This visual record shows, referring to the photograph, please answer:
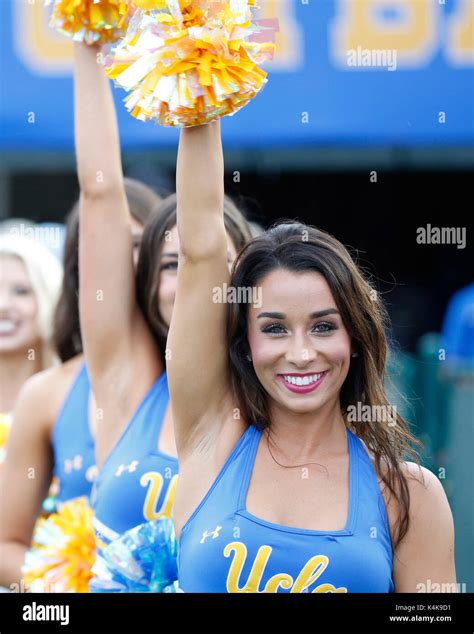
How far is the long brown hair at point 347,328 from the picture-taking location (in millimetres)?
2084

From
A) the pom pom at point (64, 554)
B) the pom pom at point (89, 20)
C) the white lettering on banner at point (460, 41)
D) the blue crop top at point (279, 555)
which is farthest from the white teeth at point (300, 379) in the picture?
the white lettering on banner at point (460, 41)

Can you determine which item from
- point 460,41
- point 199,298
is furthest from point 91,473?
point 460,41

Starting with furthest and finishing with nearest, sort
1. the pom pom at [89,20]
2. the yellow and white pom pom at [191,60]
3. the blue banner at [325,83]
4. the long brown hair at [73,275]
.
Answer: the blue banner at [325,83], the long brown hair at [73,275], the pom pom at [89,20], the yellow and white pom pom at [191,60]

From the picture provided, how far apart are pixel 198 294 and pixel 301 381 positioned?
0.84ft

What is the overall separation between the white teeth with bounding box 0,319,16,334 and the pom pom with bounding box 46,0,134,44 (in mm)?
1671

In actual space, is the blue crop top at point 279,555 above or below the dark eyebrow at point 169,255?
below

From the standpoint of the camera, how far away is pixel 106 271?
2646 mm

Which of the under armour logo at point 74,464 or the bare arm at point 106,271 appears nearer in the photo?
the bare arm at point 106,271

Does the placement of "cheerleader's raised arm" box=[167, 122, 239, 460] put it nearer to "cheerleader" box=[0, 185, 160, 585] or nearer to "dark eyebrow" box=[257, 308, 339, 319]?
"dark eyebrow" box=[257, 308, 339, 319]

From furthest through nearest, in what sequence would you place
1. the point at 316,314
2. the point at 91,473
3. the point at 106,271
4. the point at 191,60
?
the point at 91,473 < the point at 106,271 < the point at 316,314 < the point at 191,60

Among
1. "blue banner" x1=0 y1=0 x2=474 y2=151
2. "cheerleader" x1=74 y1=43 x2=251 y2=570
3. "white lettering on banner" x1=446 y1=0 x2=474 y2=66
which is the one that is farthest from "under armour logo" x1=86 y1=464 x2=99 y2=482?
"white lettering on banner" x1=446 y1=0 x2=474 y2=66

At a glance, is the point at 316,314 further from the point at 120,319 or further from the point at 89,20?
the point at 89,20

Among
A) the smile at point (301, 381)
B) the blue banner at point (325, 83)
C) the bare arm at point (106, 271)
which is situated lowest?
the smile at point (301, 381)

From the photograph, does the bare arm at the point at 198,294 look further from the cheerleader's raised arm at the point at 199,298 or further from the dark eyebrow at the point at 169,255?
the dark eyebrow at the point at 169,255
